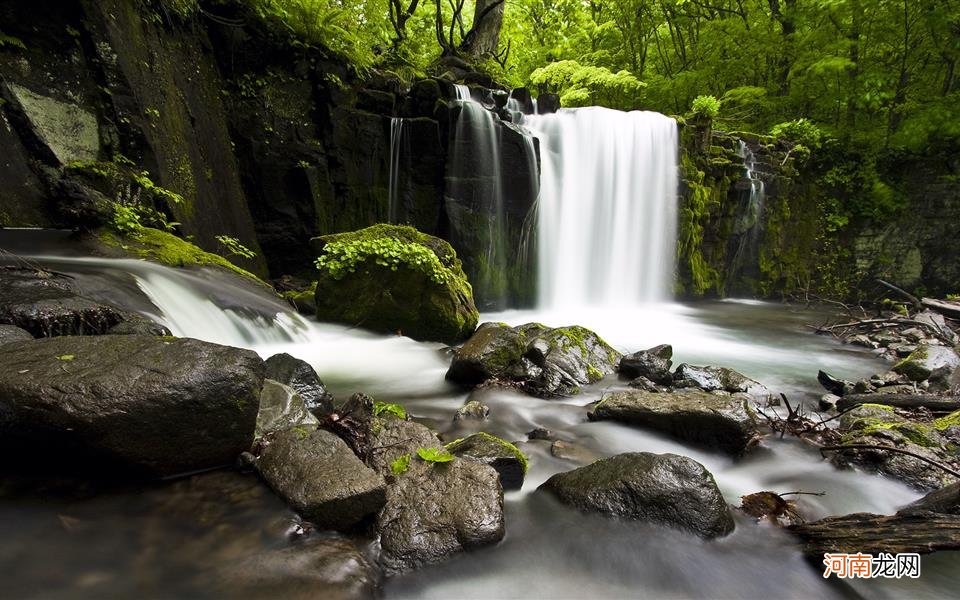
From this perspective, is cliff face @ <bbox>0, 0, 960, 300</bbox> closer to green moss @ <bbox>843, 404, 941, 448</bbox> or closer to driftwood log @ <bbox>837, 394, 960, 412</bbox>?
driftwood log @ <bbox>837, 394, 960, 412</bbox>

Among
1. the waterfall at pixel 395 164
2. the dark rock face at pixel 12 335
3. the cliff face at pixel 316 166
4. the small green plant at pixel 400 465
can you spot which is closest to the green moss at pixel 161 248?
the cliff face at pixel 316 166

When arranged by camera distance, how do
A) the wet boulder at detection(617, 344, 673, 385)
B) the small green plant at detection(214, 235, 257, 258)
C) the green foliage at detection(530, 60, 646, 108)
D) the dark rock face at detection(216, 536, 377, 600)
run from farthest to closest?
the green foliage at detection(530, 60, 646, 108)
the small green plant at detection(214, 235, 257, 258)
the wet boulder at detection(617, 344, 673, 385)
the dark rock face at detection(216, 536, 377, 600)

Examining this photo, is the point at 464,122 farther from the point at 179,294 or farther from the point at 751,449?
the point at 751,449

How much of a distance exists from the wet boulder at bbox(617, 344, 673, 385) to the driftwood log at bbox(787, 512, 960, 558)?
112 inches

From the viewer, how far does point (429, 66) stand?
42.1 feet

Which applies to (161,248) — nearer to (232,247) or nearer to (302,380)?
(232,247)

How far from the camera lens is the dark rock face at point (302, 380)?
3691mm

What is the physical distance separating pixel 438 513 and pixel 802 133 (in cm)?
1795

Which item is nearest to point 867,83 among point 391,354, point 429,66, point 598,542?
point 429,66

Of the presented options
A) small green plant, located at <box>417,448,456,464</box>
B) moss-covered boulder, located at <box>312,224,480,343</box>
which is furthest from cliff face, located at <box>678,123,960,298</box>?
small green plant, located at <box>417,448,456,464</box>

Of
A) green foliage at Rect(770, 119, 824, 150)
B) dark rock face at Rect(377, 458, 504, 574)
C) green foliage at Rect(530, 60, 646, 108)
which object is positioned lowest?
dark rock face at Rect(377, 458, 504, 574)

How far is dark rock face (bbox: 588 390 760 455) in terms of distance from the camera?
3652 mm

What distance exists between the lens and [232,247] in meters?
8.77

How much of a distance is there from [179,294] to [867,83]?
671 inches
